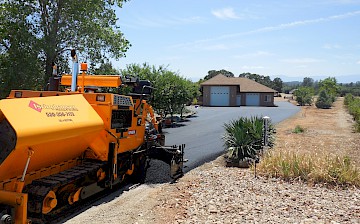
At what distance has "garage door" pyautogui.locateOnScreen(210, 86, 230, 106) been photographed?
57.9m

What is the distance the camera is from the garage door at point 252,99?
60250 mm

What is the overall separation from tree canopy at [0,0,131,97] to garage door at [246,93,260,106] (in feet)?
139

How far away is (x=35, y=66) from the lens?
52.1ft

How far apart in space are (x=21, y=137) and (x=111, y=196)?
378 cm

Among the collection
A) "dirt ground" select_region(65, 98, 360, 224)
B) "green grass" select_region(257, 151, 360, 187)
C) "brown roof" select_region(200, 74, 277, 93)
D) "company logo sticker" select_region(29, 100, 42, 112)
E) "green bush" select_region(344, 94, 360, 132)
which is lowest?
"dirt ground" select_region(65, 98, 360, 224)

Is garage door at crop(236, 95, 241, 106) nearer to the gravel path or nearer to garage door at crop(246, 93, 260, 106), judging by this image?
garage door at crop(246, 93, 260, 106)

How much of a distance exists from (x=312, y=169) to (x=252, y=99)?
52699 mm

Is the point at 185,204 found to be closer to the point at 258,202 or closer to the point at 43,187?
the point at 258,202

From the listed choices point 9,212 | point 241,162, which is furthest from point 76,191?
point 241,162

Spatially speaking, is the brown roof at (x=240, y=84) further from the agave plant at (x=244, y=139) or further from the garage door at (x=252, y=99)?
the agave plant at (x=244, y=139)

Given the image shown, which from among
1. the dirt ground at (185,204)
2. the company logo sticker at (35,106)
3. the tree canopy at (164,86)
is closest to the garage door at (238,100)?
the tree canopy at (164,86)

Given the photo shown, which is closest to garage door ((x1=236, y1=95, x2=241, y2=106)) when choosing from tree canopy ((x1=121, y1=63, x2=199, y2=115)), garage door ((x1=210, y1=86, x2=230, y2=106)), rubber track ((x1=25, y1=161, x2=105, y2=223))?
garage door ((x1=210, y1=86, x2=230, y2=106))

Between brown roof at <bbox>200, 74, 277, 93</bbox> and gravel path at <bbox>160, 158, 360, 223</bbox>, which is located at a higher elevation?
brown roof at <bbox>200, 74, 277, 93</bbox>

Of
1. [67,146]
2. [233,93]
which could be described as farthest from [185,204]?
[233,93]
